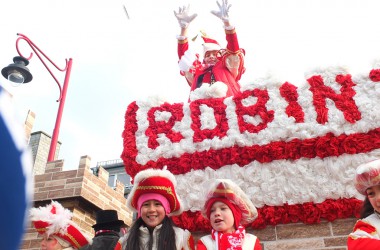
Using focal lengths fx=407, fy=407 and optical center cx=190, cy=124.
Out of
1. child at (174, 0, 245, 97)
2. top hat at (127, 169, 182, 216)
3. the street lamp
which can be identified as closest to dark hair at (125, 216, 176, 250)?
top hat at (127, 169, 182, 216)

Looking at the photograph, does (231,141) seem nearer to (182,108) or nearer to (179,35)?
(182,108)

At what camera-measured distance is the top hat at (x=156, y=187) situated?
2.73 meters

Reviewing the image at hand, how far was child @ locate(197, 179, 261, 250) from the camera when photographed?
2.44m

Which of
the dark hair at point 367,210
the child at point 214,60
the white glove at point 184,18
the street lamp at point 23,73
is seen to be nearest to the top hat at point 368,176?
the dark hair at point 367,210

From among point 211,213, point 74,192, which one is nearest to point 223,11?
point 211,213

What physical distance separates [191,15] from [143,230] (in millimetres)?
2823

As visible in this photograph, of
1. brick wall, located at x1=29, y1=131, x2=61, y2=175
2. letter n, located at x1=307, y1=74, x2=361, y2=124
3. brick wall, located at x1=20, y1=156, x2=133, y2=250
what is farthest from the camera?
brick wall, located at x1=29, y1=131, x2=61, y2=175

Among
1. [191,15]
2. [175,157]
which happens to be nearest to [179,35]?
[191,15]

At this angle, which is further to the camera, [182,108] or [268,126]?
[182,108]

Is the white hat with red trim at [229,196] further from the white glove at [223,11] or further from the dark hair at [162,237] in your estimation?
the white glove at [223,11]

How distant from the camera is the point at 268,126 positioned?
304cm

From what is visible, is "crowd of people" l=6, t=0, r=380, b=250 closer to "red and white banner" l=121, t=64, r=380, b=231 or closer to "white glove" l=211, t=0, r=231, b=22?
"white glove" l=211, t=0, r=231, b=22

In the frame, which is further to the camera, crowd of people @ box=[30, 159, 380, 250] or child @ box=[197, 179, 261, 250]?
child @ box=[197, 179, 261, 250]

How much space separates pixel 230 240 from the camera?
7.93 ft
